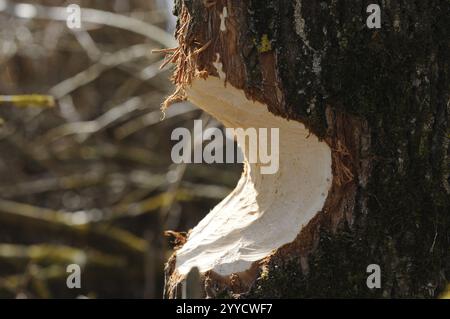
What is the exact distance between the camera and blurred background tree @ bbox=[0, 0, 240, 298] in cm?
445

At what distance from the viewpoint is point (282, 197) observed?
2.10 m

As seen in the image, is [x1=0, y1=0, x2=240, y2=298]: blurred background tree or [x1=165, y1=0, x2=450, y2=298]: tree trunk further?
[x1=0, y1=0, x2=240, y2=298]: blurred background tree

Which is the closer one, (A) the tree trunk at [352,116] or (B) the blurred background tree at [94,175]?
(A) the tree trunk at [352,116]

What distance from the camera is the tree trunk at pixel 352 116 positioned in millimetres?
1876

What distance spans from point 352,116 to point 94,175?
3.02 metres

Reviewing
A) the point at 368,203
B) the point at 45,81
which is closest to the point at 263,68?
the point at 368,203

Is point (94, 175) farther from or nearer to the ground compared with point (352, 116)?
nearer to the ground

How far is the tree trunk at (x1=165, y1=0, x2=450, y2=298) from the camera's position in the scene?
6.15 ft

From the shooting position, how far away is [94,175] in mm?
4676

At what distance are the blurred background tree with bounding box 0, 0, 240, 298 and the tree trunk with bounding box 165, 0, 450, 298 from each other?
2.25 m

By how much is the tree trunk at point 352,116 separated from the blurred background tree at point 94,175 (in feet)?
7.37

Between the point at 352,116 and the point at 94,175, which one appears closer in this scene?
the point at 352,116

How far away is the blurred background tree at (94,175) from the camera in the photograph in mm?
4449

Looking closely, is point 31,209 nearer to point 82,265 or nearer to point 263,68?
point 82,265
